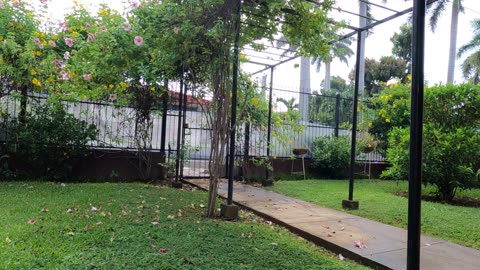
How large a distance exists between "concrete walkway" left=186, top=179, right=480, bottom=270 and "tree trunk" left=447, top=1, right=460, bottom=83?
19.2 meters

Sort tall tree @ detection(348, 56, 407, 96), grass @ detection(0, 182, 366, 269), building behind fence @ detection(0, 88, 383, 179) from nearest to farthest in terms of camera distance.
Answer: grass @ detection(0, 182, 366, 269)
building behind fence @ detection(0, 88, 383, 179)
tall tree @ detection(348, 56, 407, 96)

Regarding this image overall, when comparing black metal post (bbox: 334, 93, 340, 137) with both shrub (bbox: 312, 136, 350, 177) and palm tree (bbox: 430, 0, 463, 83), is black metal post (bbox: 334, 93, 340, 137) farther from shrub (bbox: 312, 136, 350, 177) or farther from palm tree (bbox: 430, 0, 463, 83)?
palm tree (bbox: 430, 0, 463, 83)

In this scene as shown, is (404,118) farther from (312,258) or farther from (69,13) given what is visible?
(69,13)

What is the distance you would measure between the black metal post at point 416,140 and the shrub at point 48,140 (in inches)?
243

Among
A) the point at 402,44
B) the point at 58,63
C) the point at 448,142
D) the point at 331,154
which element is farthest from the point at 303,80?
the point at 402,44

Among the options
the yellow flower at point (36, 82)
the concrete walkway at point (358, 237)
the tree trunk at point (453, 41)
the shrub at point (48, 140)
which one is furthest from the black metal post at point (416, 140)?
the tree trunk at point (453, 41)

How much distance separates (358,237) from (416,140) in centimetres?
195

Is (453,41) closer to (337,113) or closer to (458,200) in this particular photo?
(337,113)

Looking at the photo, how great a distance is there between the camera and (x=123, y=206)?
186 inches

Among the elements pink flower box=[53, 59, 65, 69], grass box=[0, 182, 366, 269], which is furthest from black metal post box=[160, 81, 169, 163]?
grass box=[0, 182, 366, 269]

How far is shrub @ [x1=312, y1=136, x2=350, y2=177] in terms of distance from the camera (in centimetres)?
942

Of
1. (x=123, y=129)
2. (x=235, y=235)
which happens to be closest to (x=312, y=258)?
(x=235, y=235)

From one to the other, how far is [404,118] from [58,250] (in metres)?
9.47

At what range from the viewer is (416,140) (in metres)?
2.32
